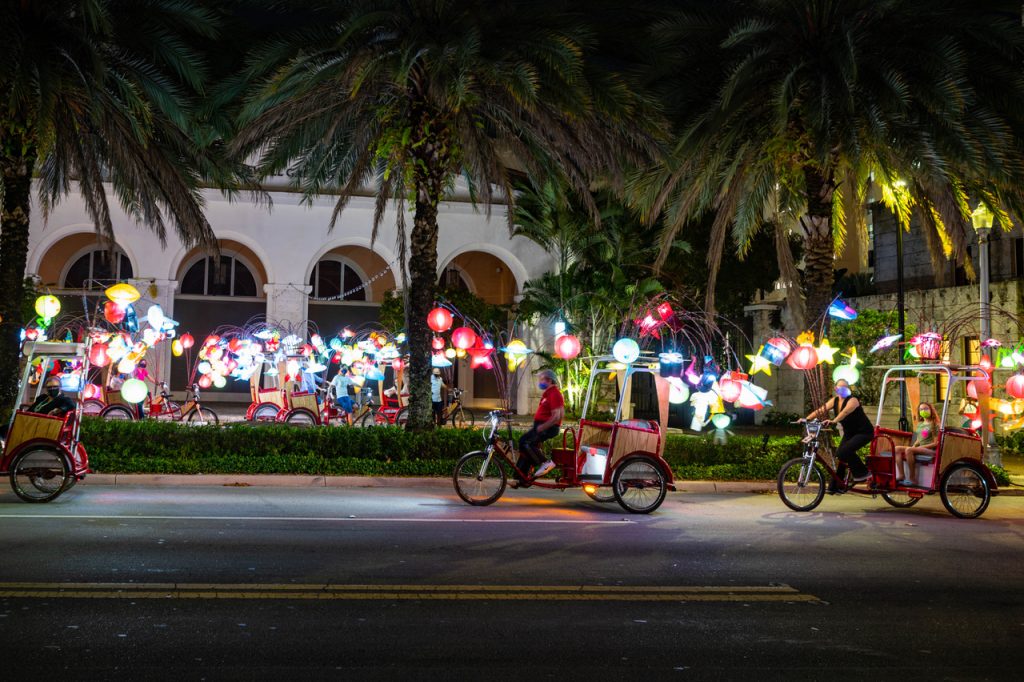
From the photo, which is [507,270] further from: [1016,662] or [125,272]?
[1016,662]

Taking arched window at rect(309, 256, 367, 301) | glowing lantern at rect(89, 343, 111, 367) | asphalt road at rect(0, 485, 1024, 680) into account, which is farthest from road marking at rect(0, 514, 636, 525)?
arched window at rect(309, 256, 367, 301)

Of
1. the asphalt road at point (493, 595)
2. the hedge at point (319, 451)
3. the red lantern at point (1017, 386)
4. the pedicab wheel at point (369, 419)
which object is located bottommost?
the asphalt road at point (493, 595)

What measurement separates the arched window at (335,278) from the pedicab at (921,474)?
89.2 feet

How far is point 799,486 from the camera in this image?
12.6 meters

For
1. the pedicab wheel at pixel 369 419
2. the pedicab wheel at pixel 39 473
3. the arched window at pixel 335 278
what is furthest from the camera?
the arched window at pixel 335 278

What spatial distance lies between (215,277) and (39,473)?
25.9m

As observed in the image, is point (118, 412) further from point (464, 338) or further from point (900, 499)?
point (900, 499)

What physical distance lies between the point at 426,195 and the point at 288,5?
13.9 feet

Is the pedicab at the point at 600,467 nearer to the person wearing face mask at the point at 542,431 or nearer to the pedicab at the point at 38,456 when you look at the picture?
the person wearing face mask at the point at 542,431

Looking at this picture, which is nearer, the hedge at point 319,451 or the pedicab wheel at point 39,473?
the pedicab wheel at point 39,473

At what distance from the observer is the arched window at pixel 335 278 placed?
123ft

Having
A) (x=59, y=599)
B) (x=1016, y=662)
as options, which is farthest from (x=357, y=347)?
(x=1016, y=662)

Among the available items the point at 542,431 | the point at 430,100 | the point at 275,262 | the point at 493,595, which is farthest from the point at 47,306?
the point at 275,262

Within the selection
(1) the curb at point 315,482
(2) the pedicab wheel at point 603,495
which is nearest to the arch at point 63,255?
(1) the curb at point 315,482
